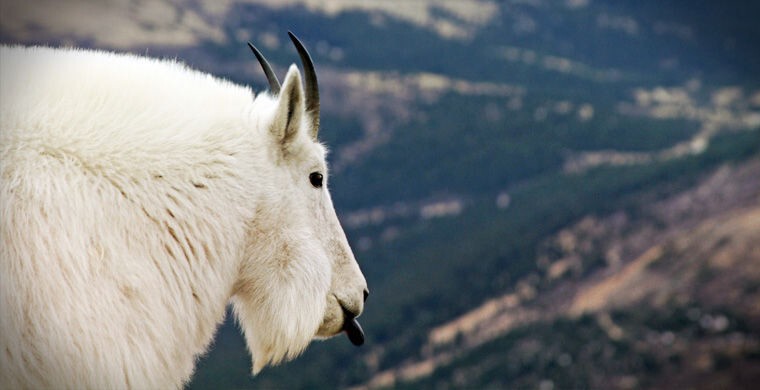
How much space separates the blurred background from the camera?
4941 cm

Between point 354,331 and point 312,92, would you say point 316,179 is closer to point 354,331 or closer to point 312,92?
point 312,92

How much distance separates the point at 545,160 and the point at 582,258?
3590 cm

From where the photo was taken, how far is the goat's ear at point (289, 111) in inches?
193

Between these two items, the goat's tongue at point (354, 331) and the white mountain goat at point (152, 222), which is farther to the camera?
the goat's tongue at point (354, 331)

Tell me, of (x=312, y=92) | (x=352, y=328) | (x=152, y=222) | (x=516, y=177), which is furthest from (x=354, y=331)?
(x=516, y=177)

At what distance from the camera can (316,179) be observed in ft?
17.9

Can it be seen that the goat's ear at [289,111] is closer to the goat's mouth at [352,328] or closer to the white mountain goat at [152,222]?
the white mountain goat at [152,222]

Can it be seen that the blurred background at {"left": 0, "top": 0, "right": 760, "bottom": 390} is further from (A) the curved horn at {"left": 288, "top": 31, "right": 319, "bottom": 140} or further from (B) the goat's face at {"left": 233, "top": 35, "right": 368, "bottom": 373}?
(A) the curved horn at {"left": 288, "top": 31, "right": 319, "bottom": 140}

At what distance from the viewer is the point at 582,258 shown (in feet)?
218

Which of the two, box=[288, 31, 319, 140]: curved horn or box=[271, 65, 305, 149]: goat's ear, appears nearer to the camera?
box=[271, 65, 305, 149]: goat's ear

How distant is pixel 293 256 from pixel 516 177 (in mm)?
97352

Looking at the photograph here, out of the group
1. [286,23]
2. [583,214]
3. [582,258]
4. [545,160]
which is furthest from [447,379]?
[286,23]

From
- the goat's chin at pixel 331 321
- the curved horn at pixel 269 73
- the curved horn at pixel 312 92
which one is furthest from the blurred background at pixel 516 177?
the curved horn at pixel 312 92

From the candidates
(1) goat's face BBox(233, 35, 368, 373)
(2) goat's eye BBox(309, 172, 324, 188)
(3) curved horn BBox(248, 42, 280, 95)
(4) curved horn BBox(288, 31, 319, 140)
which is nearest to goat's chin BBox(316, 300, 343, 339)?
(1) goat's face BBox(233, 35, 368, 373)
